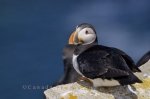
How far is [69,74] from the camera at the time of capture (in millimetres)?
5680

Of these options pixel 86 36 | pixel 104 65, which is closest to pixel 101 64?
pixel 104 65

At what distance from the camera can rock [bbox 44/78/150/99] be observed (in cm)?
371

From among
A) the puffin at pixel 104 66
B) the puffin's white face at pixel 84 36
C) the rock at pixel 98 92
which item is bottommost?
the rock at pixel 98 92

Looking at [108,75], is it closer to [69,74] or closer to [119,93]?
[119,93]

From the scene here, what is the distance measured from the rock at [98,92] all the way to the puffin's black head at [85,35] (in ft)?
2.07

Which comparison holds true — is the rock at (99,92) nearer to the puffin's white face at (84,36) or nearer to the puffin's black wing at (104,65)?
the puffin's black wing at (104,65)

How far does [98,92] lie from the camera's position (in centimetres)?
381

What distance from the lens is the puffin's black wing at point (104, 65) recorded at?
12.4 feet

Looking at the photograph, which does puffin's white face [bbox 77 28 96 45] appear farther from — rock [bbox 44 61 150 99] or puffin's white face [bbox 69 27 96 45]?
rock [bbox 44 61 150 99]

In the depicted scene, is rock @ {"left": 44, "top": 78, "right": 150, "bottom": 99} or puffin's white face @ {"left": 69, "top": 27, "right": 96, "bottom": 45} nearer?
rock @ {"left": 44, "top": 78, "right": 150, "bottom": 99}

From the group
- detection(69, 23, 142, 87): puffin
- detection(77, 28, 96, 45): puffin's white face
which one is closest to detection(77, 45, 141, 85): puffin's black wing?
detection(69, 23, 142, 87): puffin

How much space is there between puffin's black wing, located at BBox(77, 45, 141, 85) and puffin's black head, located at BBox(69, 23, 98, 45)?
28 centimetres

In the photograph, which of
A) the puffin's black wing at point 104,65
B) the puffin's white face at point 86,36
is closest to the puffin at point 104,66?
the puffin's black wing at point 104,65

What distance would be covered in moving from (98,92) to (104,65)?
22cm
